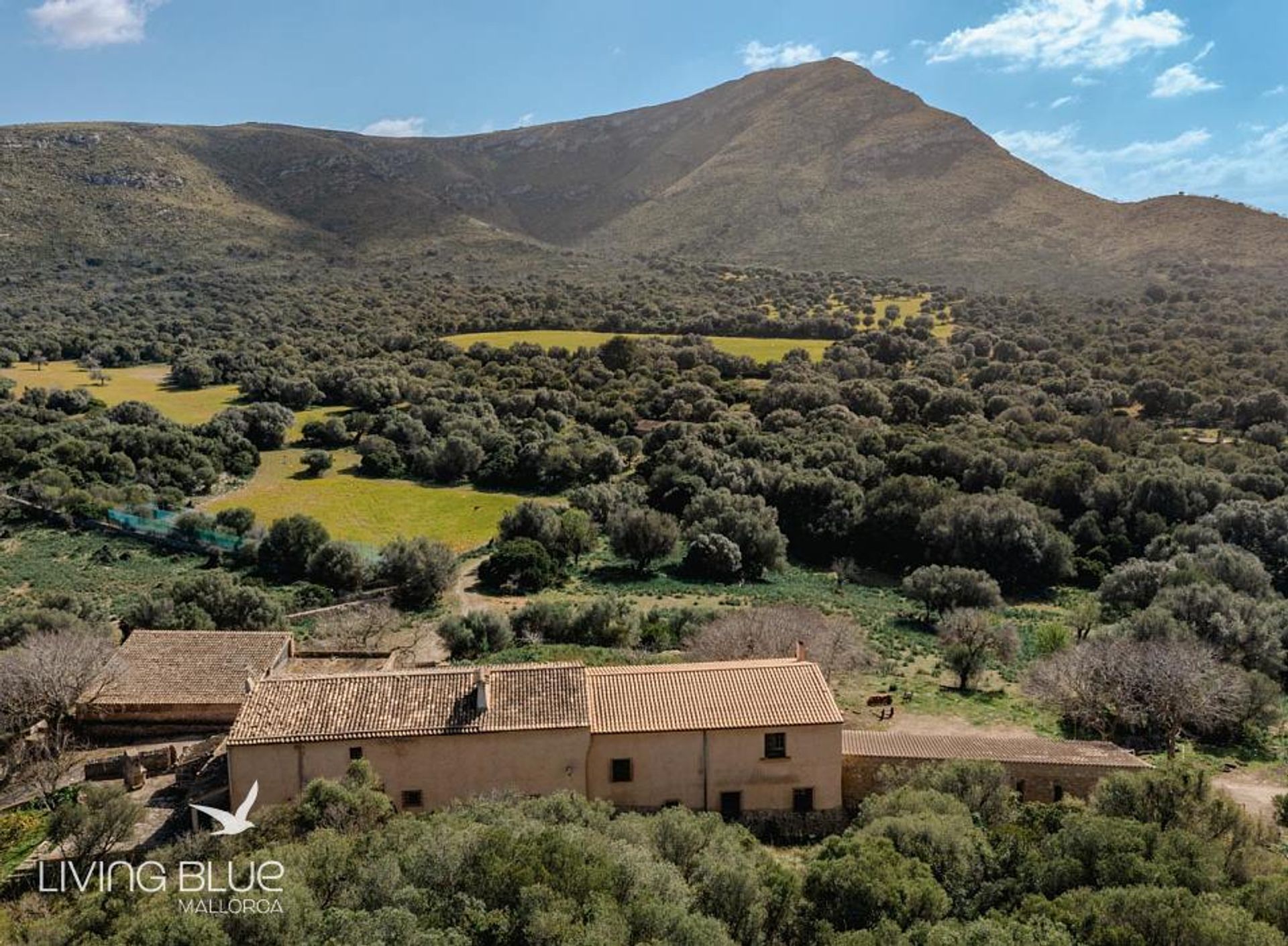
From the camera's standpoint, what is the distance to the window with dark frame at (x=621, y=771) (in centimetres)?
1784

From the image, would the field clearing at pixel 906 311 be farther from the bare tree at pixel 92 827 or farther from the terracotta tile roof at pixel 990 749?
the bare tree at pixel 92 827

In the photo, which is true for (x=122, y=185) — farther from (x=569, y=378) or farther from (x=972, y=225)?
(x=972, y=225)

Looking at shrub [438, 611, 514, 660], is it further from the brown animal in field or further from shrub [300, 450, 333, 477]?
shrub [300, 450, 333, 477]

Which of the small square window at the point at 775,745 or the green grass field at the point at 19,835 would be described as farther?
the small square window at the point at 775,745

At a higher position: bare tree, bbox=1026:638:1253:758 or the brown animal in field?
bare tree, bbox=1026:638:1253:758

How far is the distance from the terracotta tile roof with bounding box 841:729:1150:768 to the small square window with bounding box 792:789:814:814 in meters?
1.02

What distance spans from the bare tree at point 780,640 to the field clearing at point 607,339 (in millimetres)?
48527

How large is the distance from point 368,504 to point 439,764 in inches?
1249

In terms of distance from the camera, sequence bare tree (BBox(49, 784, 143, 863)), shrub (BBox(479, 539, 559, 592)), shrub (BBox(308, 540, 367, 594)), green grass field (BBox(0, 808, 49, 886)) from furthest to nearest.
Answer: shrub (BBox(479, 539, 559, 592)), shrub (BBox(308, 540, 367, 594)), green grass field (BBox(0, 808, 49, 886)), bare tree (BBox(49, 784, 143, 863))

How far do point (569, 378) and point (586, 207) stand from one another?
82.4m

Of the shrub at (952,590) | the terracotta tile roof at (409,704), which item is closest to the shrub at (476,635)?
the terracotta tile roof at (409,704)

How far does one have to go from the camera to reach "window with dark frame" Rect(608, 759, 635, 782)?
17.8m

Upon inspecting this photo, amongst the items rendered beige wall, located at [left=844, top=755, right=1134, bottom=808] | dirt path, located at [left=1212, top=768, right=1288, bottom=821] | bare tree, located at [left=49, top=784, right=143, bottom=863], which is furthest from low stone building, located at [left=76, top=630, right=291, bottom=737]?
dirt path, located at [left=1212, top=768, right=1288, bottom=821]

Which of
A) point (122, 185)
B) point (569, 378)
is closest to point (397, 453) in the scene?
point (569, 378)
